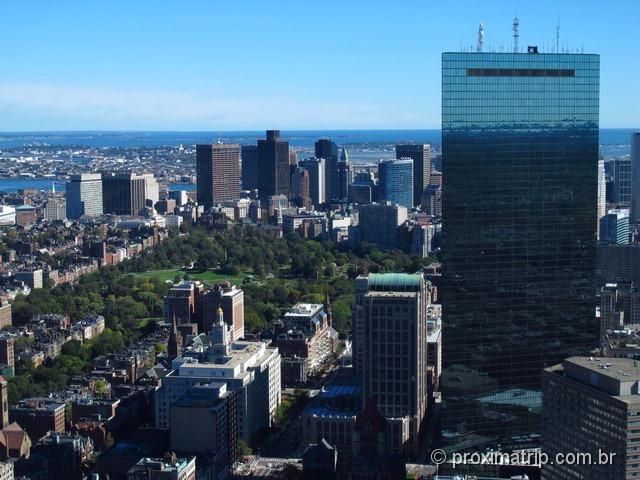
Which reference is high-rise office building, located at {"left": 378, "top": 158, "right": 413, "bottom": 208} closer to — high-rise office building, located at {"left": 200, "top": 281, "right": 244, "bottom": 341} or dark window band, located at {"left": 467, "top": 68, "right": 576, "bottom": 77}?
high-rise office building, located at {"left": 200, "top": 281, "right": 244, "bottom": 341}

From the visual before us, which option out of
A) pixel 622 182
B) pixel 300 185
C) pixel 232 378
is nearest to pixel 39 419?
pixel 232 378

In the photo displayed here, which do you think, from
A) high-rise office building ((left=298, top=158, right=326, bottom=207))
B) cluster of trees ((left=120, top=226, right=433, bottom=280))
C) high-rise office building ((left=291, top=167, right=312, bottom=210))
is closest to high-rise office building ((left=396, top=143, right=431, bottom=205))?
high-rise office building ((left=298, top=158, right=326, bottom=207))

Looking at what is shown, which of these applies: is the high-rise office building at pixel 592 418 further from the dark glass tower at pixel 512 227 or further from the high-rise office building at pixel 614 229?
the high-rise office building at pixel 614 229

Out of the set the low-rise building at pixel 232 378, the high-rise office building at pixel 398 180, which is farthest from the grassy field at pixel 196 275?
the high-rise office building at pixel 398 180

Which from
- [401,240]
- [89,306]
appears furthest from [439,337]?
[401,240]

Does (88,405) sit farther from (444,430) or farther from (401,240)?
(401,240)
